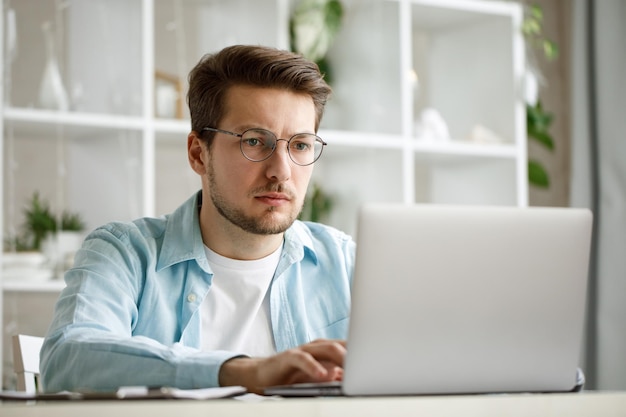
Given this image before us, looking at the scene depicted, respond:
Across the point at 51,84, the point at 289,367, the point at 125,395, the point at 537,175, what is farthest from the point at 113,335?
the point at 537,175

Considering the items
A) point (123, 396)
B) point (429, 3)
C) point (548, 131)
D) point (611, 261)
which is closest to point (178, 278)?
point (123, 396)

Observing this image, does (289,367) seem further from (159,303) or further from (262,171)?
(262,171)

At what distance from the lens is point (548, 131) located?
425 centimetres

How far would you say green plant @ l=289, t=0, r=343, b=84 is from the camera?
3.23 metres

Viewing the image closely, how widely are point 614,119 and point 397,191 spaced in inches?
41.1

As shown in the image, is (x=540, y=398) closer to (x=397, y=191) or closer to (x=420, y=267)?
(x=420, y=267)

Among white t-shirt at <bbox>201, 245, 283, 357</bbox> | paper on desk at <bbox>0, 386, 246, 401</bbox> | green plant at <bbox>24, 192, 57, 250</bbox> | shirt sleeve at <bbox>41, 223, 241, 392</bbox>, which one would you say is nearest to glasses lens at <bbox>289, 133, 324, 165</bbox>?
white t-shirt at <bbox>201, 245, 283, 357</bbox>

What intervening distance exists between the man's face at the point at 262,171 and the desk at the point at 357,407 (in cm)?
98

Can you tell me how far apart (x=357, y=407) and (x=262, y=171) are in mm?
1032

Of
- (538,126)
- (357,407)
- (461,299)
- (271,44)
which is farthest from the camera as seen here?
(538,126)

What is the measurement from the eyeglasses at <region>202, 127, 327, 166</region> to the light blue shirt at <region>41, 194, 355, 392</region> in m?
0.18

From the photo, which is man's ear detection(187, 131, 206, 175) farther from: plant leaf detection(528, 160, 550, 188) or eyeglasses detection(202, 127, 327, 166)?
plant leaf detection(528, 160, 550, 188)

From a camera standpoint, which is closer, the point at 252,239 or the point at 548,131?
the point at 252,239

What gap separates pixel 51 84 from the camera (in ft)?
9.48
